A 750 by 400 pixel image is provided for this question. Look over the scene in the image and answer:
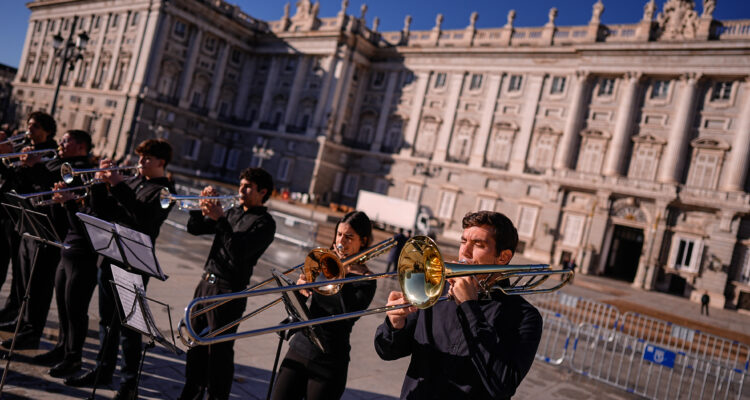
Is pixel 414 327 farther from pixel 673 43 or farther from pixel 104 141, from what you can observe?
pixel 104 141

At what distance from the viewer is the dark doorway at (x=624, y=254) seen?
28.5 metres

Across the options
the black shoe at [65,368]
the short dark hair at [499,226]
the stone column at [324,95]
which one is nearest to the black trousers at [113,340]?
the black shoe at [65,368]

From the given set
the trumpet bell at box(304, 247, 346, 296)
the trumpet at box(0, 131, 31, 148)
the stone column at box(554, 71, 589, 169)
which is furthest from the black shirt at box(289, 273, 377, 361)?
the stone column at box(554, 71, 589, 169)

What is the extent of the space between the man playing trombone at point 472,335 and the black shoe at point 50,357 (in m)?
3.55

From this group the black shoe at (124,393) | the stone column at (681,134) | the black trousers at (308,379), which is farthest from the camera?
the stone column at (681,134)

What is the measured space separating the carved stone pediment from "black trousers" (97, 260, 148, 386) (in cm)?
3381

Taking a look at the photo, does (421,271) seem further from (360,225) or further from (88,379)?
(88,379)

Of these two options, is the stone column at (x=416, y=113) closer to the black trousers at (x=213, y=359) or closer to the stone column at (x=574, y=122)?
the stone column at (x=574, y=122)

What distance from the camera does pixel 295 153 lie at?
4188 centimetres

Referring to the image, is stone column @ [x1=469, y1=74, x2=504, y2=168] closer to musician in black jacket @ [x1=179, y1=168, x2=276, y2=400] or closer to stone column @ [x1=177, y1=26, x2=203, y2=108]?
stone column @ [x1=177, y1=26, x2=203, y2=108]

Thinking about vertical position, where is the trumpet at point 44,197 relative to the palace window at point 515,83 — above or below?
below

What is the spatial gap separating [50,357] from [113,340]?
865 millimetres

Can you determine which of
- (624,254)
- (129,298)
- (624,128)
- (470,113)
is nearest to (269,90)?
(470,113)

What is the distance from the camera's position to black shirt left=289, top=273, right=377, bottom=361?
116 inches
